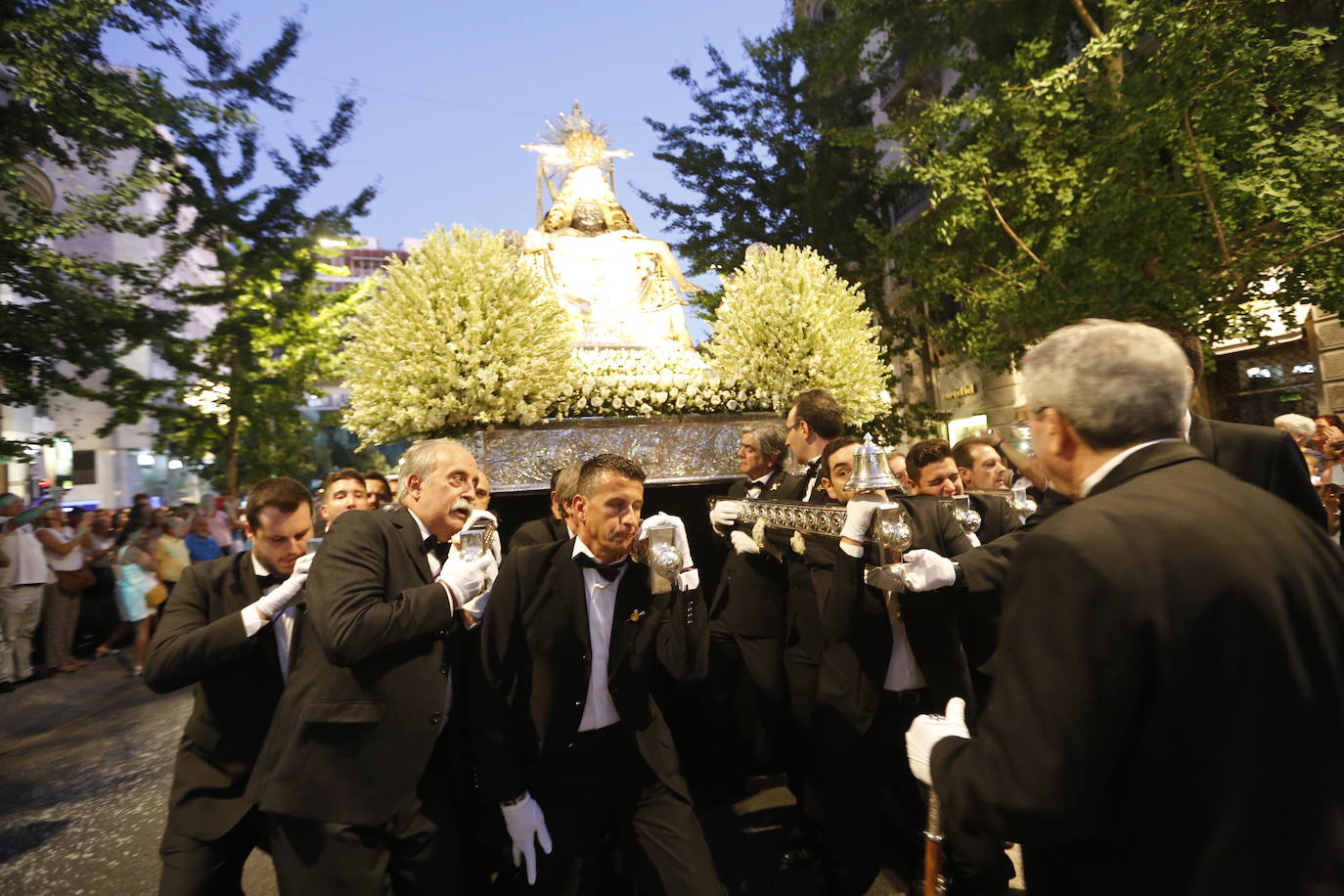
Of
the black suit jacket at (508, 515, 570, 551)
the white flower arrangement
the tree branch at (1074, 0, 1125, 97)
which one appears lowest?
the black suit jacket at (508, 515, 570, 551)

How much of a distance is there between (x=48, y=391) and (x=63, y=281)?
1.21m

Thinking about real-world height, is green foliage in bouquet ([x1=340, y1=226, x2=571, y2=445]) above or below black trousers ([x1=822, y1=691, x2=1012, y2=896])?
above

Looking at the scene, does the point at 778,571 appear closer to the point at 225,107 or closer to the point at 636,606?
the point at 636,606

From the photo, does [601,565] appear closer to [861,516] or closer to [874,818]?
[861,516]

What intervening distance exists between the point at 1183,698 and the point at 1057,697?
0.18 m

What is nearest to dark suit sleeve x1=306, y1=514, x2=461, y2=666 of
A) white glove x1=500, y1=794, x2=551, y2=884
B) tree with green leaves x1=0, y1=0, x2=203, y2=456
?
white glove x1=500, y1=794, x2=551, y2=884

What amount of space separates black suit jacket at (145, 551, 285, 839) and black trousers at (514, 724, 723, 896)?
1042 mm

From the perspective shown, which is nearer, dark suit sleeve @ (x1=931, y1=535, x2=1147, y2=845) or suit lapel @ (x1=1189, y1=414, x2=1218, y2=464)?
dark suit sleeve @ (x1=931, y1=535, x2=1147, y2=845)

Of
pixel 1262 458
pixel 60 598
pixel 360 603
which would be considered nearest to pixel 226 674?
pixel 360 603

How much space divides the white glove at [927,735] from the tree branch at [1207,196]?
25.5 feet

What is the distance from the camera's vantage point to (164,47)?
10273 mm

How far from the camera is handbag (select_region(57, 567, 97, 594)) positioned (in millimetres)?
8852

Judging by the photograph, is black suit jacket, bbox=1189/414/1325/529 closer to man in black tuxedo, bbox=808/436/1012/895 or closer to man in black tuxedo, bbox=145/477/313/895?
man in black tuxedo, bbox=808/436/1012/895

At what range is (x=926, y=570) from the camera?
257 cm
